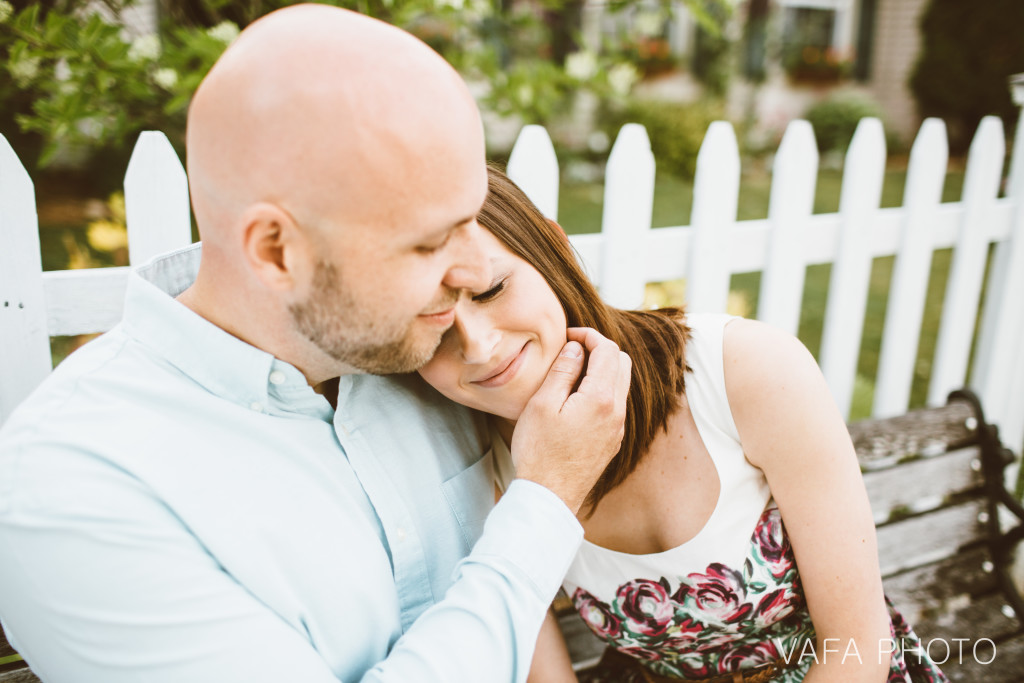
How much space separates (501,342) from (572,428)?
21 centimetres

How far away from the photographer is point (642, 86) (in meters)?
12.0

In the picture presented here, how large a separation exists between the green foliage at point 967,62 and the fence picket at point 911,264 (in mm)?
9119

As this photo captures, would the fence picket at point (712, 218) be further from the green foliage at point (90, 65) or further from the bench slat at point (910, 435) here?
the green foliage at point (90, 65)

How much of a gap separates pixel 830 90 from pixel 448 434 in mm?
13643

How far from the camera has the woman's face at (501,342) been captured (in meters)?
1.34

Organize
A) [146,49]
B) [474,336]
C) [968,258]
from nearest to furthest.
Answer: [474,336] < [146,49] < [968,258]

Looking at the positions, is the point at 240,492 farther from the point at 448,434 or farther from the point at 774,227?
the point at 774,227

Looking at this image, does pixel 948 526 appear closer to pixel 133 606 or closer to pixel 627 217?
pixel 627 217

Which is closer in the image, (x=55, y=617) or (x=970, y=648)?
(x=55, y=617)

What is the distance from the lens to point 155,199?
1.89 m

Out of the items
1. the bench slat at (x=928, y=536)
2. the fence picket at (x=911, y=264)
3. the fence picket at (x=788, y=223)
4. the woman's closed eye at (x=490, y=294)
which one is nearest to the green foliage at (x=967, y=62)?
the fence picket at (x=911, y=264)

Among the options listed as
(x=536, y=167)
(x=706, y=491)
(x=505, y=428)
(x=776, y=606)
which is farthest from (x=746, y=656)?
(x=536, y=167)

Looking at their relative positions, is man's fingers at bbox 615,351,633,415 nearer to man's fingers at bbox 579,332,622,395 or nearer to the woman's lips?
man's fingers at bbox 579,332,622,395

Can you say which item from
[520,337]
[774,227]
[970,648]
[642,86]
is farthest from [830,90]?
[520,337]
